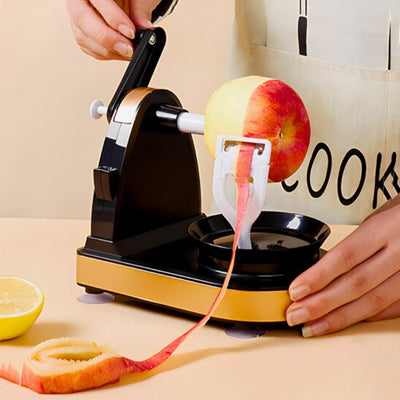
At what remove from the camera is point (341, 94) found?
173 centimetres

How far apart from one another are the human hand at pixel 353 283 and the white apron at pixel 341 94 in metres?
0.62

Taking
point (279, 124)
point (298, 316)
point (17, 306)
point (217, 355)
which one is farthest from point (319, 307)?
point (17, 306)

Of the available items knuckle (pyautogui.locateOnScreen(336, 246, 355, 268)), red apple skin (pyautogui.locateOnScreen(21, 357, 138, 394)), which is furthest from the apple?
red apple skin (pyautogui.locateOnScreen(21, 357, 138, 394))

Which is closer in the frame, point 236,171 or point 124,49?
point 236,171

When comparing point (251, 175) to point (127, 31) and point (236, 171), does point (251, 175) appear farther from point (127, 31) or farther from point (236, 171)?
point (127, 31)

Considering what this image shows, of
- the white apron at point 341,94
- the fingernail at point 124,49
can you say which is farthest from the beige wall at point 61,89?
the fingernail at point 124,49

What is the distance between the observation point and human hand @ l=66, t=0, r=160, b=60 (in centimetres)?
132

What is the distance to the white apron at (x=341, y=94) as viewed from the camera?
5.61ft

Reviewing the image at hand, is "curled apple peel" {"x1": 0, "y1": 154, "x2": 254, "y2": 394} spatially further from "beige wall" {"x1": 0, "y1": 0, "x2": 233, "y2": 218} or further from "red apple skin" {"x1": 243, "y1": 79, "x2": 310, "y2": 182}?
"beige wall" {"x1": 0, "y1": 0, "x2": 233, "y2": 218}

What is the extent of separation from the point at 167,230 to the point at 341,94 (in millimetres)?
669

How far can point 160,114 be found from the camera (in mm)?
1205

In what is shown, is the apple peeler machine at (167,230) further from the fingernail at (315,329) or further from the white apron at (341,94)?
the white apron at (341,94)

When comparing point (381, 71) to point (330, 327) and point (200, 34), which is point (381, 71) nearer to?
point (330, 327)

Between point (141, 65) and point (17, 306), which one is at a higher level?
point (141, 65)
